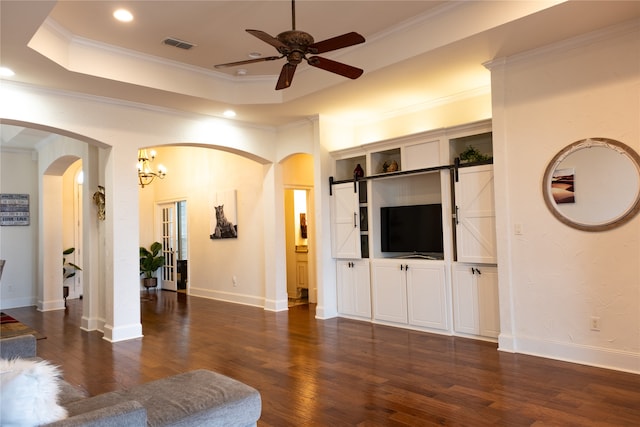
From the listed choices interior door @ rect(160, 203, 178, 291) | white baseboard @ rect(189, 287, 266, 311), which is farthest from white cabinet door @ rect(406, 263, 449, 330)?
interior door @ rect(160, 203, 178, 291)

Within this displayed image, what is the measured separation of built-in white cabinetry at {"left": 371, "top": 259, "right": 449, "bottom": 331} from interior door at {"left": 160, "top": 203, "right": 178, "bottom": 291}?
19.2 feet

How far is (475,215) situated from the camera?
495 cm

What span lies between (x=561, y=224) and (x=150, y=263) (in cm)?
841

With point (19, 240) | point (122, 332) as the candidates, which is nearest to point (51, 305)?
point (19, 240)

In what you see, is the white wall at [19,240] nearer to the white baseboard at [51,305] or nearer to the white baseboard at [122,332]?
the white baseboard at [51,305]

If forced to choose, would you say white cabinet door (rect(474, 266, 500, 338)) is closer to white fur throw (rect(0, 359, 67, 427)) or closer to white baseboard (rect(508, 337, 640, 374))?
white baseboard (rect(508, 337, 640, 374))

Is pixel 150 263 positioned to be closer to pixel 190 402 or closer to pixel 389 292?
pixel 389 292

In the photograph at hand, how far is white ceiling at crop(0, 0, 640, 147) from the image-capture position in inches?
149

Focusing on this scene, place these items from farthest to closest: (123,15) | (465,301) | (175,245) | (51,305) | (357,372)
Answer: (175,245), (51,305), (465,301), (123,15), (357,372)

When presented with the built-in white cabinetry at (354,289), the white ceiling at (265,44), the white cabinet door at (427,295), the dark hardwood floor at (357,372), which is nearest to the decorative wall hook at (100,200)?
the white ceiling at (265,44)

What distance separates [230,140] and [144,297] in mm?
4463

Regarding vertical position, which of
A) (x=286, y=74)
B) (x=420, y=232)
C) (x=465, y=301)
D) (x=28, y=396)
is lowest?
(x=465, y=301)

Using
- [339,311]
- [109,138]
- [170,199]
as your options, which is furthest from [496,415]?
[170,199]

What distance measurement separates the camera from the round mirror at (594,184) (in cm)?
378
